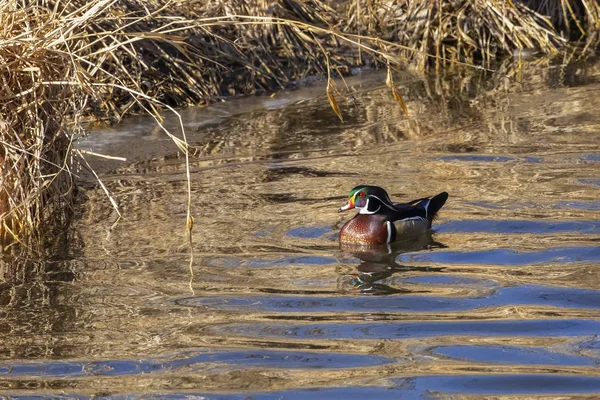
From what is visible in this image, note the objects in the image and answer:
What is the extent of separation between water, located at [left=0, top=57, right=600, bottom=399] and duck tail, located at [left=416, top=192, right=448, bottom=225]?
0.44 ft

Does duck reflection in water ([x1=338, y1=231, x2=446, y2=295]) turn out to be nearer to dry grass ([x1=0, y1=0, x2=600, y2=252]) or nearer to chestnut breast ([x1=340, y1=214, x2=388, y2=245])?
chestnut breast ([x1=340, y1=214, x2=388, y2=245])

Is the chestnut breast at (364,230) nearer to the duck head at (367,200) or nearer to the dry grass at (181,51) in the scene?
the duck head at (367,200)

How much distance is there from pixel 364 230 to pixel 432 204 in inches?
20.8

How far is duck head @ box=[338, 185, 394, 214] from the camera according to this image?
732 centimetres

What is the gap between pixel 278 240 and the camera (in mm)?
7098

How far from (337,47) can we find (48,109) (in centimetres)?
550

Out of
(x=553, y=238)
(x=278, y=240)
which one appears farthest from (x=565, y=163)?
(x=278, y=240)

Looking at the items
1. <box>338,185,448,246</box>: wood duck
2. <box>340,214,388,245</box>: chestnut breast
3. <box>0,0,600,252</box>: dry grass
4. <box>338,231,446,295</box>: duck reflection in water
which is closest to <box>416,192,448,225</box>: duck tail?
<box>338,185,448,246</box>: wood duck

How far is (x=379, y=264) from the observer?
695 cm

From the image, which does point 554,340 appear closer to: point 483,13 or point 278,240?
point 278,240

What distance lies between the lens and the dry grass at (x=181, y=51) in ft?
22.9

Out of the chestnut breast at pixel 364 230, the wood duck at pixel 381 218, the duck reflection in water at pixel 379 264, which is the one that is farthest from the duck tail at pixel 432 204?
the chestnut breast at pixel 364 230

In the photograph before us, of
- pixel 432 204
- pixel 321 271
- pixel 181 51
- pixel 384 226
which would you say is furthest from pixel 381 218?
pixel 181 51

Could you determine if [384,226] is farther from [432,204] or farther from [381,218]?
[432,204]
